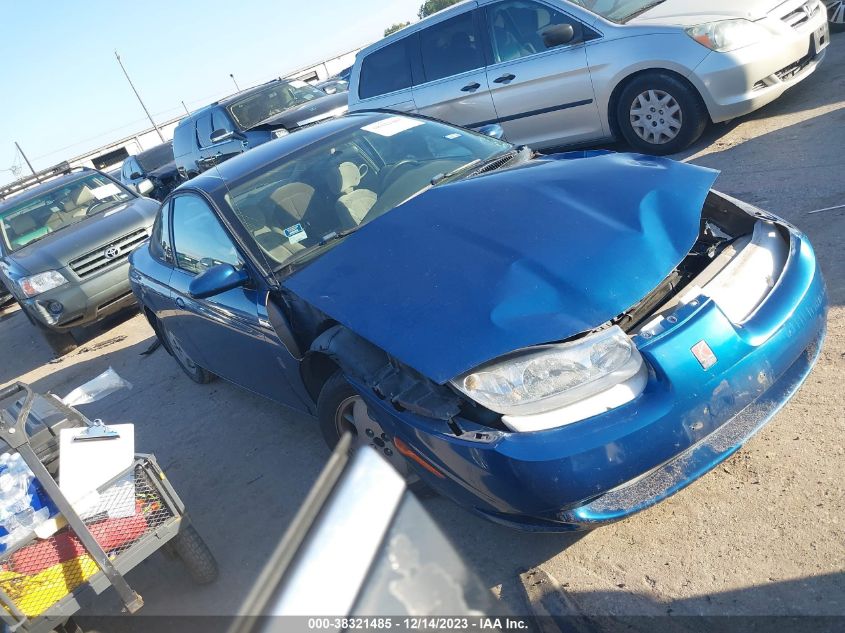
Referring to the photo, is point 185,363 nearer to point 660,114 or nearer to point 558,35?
point 558,35

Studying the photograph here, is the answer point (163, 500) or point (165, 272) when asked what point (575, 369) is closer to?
point (163, 500)

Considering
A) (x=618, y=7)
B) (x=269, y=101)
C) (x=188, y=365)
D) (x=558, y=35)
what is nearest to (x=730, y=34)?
(x=618, y=7)

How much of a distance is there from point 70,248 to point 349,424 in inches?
220

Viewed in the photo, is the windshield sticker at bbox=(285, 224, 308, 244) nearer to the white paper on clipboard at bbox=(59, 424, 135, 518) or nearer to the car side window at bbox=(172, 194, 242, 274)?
the car side window at bbox=(172, 194, 242, 274)

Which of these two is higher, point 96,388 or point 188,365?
point 96,388

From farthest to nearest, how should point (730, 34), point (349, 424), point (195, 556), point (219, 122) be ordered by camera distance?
1. point (219, 122)
2. point (730, 34)
3. point (349, 424)
4. point (195, 556)

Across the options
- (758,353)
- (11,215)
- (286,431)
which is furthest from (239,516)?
(11,215)

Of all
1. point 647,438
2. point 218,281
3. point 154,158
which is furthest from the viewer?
point 154,158

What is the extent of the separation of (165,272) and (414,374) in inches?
106

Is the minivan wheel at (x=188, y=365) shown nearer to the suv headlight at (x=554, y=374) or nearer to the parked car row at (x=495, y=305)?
the parked car row at (x=495, y=305)

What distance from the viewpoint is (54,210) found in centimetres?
830

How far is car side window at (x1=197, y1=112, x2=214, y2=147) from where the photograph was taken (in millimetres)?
10648

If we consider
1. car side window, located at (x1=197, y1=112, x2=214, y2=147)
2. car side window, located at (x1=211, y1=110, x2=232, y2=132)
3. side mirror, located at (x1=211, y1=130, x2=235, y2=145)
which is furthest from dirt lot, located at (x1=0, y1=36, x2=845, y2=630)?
car side window, located at (x1=197, y1=112, x2=214, y2=147)

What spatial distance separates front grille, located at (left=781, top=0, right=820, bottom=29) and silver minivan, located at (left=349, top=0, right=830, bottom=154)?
1 cm
